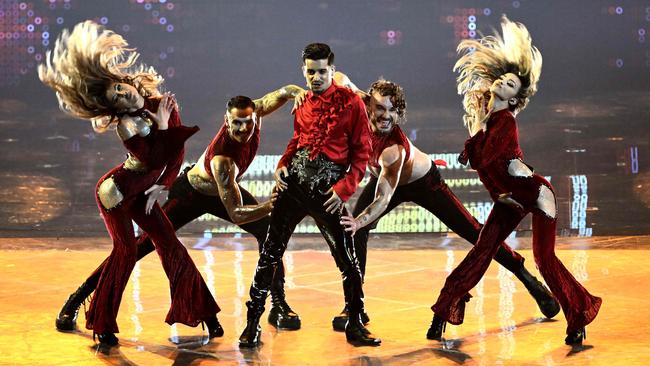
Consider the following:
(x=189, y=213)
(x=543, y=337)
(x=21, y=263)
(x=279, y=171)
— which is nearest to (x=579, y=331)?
(x=543, y=337)

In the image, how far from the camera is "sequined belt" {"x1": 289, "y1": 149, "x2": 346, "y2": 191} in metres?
4.77

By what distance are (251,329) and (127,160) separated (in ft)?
3.45

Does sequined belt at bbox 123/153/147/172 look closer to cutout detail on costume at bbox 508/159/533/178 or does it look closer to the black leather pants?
the black leather pants

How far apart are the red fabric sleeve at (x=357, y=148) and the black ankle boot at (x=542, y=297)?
1336 millimetres

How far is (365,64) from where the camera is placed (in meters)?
11.4

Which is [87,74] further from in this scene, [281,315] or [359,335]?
→ [359,335]

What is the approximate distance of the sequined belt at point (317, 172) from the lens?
4.77m

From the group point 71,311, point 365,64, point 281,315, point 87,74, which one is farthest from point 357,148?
point 365,64

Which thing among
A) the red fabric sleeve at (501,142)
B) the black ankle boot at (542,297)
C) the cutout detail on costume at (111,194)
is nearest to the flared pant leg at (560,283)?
the red fabric sleeve at (501,142)

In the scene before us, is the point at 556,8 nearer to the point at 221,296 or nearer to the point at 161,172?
the point at 221,296

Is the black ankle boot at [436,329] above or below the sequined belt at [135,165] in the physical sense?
below

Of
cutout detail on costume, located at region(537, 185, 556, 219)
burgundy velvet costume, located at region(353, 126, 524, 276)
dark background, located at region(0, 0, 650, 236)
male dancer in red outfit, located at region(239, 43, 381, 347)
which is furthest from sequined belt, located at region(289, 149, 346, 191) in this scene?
dark background, located at region(0, 0, 650, 236)

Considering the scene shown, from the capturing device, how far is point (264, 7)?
1155 cm

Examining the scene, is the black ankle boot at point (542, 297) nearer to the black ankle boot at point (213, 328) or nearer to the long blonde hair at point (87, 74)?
the black ankle boot at point (213, 328)
